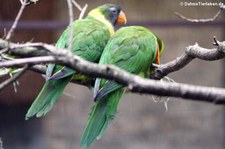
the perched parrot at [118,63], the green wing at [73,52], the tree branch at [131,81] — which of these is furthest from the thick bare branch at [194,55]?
the tree branch at [131,81]

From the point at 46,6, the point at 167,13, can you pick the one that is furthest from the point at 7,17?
the point at 167,13

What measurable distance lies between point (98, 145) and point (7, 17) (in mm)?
1198

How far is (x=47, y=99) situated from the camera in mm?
2080

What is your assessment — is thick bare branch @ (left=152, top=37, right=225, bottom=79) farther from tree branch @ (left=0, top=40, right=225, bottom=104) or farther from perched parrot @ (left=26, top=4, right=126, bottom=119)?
tree branch @ (left=0, top=40, right=225, bottom=104)

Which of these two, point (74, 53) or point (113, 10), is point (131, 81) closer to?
point (74, 53)

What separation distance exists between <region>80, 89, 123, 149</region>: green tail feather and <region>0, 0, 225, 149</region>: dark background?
8.76ft

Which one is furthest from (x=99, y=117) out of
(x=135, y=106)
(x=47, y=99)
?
(x=135, y=106)

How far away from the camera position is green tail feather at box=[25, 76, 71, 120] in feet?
6.75

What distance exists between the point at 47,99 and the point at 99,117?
0.18 m

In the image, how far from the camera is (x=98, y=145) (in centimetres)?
523

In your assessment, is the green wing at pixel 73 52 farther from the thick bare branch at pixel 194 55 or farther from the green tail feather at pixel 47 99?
the thick bare branch at pixel 194 55

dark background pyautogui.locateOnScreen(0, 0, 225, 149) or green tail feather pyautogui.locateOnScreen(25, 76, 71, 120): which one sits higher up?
green tail feather pyautogui.locateOnScreen(25, 76, 71, 120)

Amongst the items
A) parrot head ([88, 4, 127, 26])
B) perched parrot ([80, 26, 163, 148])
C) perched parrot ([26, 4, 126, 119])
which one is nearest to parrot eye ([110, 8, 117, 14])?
parrot head ([88, 4, 127, 26])

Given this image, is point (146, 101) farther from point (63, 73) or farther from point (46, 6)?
point (63, 73)
